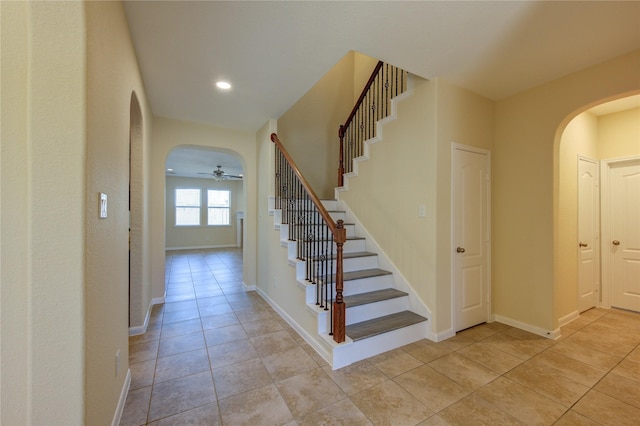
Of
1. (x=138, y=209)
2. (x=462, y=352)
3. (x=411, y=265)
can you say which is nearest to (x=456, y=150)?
(x=411, y=265)

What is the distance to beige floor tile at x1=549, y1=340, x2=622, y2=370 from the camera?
7.61ft

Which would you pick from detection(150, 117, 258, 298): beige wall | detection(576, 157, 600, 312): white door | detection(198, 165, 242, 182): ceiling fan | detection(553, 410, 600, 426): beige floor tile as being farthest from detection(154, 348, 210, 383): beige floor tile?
detection(198, 165, 242, 182): ceiling fan

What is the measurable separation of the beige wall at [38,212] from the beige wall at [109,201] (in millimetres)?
80

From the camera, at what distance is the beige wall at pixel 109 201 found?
1.21 metres

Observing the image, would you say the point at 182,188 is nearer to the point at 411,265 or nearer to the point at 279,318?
the point at 279,318

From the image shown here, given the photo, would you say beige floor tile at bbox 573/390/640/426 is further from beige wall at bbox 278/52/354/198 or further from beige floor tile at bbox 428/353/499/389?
beige wall at bbox 278/52/354/198

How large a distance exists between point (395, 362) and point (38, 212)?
259cm

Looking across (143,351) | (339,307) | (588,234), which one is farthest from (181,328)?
(588,234)

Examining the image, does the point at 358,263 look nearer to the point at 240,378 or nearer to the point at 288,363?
the point at 288,363

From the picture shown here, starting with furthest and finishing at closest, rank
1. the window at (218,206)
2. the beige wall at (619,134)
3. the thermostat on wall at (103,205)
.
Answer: the window at (218,206)
the beige wall at (619,134)
the thermostat on wall at (103,205)

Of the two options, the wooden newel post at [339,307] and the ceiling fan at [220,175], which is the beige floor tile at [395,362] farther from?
the ceiling fan at [220,175]

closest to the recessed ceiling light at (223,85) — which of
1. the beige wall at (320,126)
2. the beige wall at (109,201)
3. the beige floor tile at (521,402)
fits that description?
the beige wall at (109,201)

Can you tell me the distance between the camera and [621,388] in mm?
1985

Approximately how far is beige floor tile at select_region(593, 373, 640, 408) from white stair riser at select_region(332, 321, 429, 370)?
1306 millimetres
